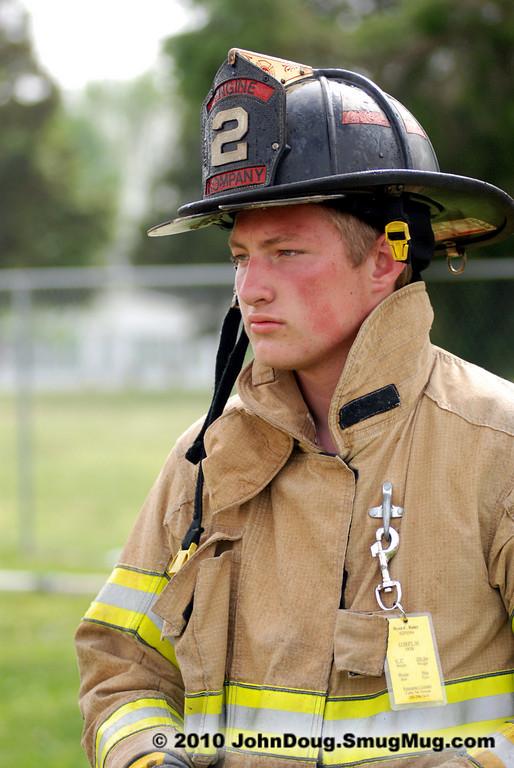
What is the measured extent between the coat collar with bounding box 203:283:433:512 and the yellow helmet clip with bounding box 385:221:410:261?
0.09 metres

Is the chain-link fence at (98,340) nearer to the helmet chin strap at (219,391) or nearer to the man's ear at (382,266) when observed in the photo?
the helmet chin strap at (219,391)

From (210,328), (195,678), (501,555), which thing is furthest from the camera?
(210,328)

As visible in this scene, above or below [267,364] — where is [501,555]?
below

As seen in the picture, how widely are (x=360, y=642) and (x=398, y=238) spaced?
3.21 ft

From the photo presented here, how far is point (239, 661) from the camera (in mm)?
2465

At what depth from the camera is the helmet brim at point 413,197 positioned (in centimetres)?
244

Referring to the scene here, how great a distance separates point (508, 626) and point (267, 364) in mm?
839

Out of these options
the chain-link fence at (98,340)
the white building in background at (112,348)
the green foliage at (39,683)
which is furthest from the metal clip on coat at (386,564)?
the white building in background at (112,348)

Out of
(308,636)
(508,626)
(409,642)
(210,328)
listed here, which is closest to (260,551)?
(308,636)

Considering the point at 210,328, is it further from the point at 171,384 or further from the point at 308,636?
the point at 308,636

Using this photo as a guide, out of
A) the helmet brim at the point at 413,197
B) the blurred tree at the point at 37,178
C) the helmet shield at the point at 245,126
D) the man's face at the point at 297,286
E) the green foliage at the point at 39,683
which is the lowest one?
the green foliage at the point at 39,683

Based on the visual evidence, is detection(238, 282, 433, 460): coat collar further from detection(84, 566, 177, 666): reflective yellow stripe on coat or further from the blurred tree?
the blurred tree

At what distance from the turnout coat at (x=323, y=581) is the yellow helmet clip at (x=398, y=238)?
9 centimetres

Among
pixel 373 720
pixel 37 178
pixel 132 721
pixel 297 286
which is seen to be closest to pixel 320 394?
pixel 297 286
